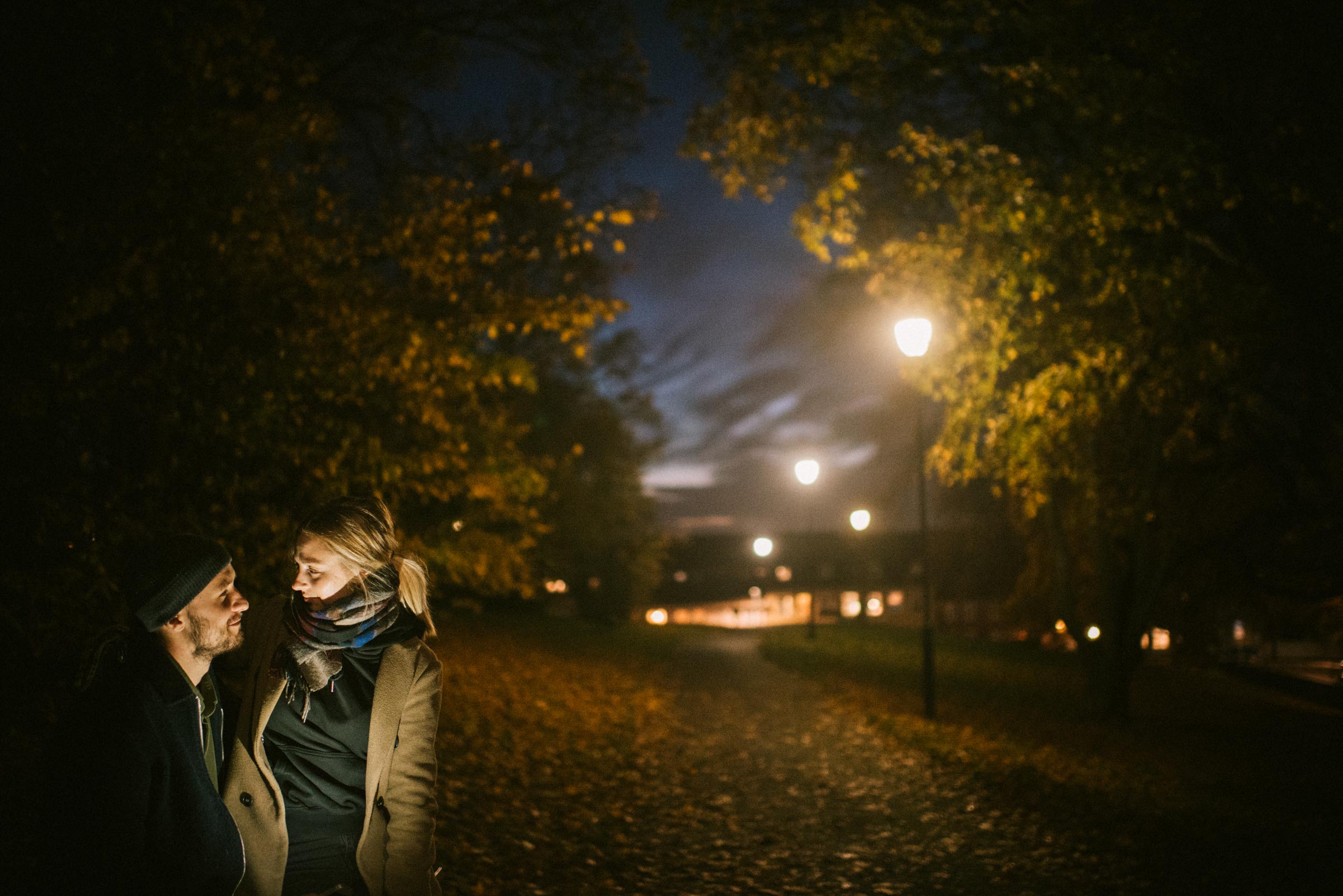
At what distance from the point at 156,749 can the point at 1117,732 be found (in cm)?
1516

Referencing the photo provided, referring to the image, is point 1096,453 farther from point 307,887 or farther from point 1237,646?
point 1237,646

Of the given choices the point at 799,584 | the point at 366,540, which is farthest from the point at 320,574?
the point at 799,584

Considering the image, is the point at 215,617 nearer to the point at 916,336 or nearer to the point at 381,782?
the point at 381,782

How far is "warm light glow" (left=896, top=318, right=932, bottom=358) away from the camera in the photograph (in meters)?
10.5

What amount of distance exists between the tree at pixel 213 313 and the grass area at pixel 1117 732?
700 centimetres

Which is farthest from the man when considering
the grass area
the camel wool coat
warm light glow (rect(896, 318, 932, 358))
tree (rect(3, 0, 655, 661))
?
warm light glow (rect(896, 318, 932, 358))

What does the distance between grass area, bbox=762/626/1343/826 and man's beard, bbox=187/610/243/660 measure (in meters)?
8.78

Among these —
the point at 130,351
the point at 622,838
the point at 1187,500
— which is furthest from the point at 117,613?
the point at 1187,500

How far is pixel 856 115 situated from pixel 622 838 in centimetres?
852

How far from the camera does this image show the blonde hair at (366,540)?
268 centimetres

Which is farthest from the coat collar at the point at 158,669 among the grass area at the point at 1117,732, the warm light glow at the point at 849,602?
the warm light glow at the point at 849,602

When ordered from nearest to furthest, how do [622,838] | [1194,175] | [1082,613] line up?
[1194,175], [622,838], [1082,613]

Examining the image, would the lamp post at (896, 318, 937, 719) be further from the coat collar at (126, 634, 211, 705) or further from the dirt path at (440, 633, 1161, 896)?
the coat collar at (126, 634, 211, 705)

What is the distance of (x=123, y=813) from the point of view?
206cm
